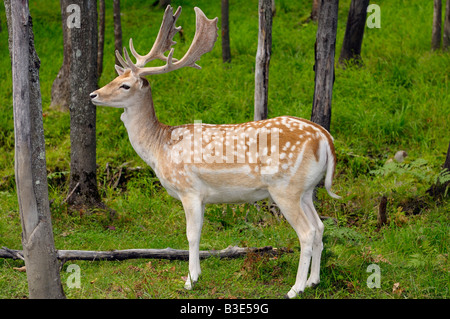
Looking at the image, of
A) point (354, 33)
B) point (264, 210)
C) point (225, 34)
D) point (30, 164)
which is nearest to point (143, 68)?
point (30, 164)

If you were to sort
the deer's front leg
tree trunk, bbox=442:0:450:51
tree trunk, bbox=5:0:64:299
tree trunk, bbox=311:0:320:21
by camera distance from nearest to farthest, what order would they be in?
tree trunk, bbox=5:0:64:299
the deer's front leg
tree trunk, bbox=442:0:450:51
tree trunk, bbox=311:0:320:21

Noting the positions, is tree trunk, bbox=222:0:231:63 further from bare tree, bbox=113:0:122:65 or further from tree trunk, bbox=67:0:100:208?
tree trunk, bbox=67:0:100:208

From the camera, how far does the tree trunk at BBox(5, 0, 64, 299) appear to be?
15.7 ft

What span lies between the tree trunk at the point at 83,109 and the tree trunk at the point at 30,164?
2.72 m

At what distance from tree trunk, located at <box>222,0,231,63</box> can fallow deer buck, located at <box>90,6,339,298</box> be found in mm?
5790

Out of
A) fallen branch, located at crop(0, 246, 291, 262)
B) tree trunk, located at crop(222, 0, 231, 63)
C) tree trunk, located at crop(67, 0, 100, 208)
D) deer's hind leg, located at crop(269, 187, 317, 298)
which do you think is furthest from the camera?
tree trunk, located at crop(222, 0, 231, 63)

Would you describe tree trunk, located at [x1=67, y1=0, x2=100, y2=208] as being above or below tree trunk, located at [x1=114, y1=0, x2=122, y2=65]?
below

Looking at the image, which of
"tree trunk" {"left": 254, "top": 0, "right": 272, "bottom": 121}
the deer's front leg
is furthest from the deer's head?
"tree trunk" {"left": 254, "top": 0, "right": 272, "bottom": 121}

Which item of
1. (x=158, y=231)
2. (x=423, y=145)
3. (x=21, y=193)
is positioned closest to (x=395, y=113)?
(x=423, y=145)

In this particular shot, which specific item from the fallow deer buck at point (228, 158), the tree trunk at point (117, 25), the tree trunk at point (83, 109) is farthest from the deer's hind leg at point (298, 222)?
the tree trunk at point (117, 25)

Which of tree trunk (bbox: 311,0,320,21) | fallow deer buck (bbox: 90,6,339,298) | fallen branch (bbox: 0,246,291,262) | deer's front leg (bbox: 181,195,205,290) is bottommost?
fallen branch (bbox: 0,246,291,262)

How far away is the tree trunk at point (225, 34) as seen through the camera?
11.6m

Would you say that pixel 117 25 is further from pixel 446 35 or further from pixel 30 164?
pixel 30 164
